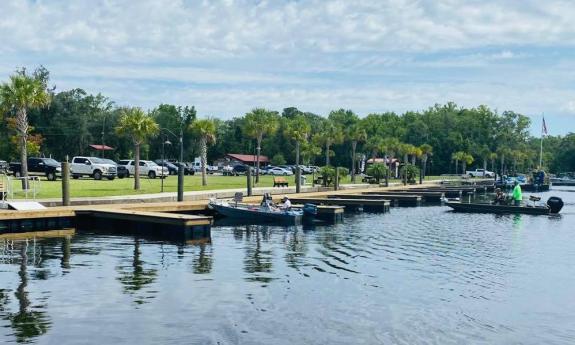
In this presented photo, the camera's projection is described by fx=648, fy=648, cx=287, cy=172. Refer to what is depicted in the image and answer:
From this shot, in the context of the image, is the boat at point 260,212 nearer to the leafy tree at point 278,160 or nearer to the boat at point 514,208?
the boat at point 514,208

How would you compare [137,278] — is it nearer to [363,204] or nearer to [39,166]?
[363,204]

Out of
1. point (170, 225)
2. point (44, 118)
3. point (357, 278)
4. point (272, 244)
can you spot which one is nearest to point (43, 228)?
point (170, 225)

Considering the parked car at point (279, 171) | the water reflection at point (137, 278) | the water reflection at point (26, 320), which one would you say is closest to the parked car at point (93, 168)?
the water reflection at point (137, 278)

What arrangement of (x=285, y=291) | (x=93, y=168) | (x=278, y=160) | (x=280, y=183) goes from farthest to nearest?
(x=278, y=160) < (x=93, y=168) < (x=280, y=183) < (x=285, y=291)

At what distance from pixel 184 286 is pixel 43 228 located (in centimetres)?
1408

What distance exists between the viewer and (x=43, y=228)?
99.0 feet

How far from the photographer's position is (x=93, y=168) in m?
57.3

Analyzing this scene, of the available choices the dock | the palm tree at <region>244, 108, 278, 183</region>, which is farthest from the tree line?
the dock

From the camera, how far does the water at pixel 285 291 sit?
48.0 feet

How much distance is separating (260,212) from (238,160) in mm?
84935

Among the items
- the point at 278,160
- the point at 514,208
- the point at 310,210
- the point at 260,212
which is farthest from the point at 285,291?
the point at 278,160

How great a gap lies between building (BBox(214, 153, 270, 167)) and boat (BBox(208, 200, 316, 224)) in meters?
81.7

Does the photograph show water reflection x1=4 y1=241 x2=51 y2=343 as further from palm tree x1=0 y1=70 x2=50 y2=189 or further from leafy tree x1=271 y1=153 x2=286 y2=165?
leafy tree x1=271 y1=153 x2=286 y2=165

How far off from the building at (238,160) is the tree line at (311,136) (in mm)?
2480
